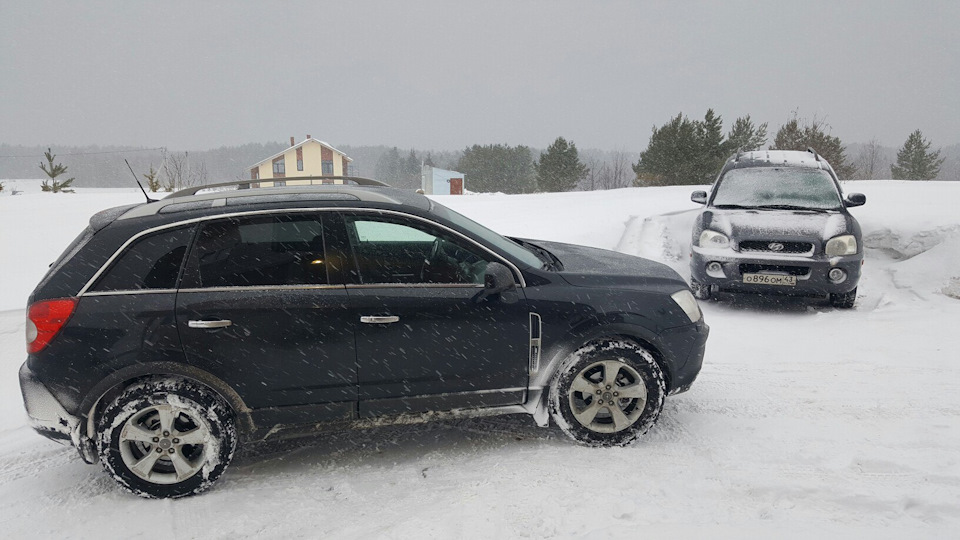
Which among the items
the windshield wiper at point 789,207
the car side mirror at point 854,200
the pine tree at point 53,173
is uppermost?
the pine tree at point 53,173

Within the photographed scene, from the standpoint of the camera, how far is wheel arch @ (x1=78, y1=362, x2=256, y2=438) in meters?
3.17

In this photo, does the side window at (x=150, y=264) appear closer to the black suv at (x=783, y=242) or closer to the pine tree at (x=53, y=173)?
the black suv at (x=783, y=242)

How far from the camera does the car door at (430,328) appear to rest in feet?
11.3

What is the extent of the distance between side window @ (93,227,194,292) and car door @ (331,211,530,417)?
94 cm

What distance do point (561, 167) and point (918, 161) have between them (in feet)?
102

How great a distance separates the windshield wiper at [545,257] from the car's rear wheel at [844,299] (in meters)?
4.43

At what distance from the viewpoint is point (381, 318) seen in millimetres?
3430

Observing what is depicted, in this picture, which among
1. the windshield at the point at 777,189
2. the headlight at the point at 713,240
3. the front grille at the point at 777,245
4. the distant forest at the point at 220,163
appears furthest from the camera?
the distant forest at the point at 220,163

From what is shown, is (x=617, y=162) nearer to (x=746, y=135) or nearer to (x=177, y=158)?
(x=746, y=135)

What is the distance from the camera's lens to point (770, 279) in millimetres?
6691

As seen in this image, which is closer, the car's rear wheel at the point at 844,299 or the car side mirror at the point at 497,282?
the car side mirror at the point at 497,282

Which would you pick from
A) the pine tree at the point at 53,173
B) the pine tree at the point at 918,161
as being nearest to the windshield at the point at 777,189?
the pine tree at the point at 53,173

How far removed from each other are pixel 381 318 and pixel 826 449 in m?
2.91

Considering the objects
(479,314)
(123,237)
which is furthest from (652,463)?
(123,237)
